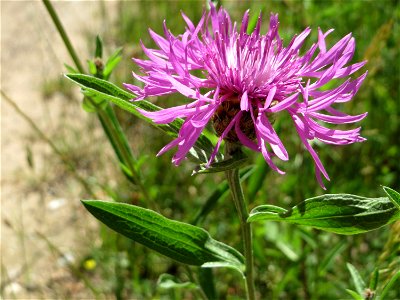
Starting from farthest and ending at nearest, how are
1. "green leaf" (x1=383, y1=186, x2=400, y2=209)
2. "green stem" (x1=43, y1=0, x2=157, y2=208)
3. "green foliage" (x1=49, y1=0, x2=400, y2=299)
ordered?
1. "green foliage" (x1=49, y1=0, x2=400, y2=299)
2. "green stem" (x1=43, y1=0, x2=157, y2=208)
3. "green leaf" (x1=383, y1=186, x2=400, y2=209)

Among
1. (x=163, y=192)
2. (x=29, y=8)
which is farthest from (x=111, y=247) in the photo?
(x=29, y=8)

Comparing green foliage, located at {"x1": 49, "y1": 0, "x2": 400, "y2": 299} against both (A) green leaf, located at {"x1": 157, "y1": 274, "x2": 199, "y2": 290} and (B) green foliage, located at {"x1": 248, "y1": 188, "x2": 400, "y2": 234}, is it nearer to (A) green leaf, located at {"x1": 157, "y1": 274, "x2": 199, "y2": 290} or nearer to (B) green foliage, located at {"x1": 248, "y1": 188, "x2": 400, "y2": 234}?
(A) green leaf, located at {"x1": 157, "y1": 274, "x2": 199, "y2": 290}

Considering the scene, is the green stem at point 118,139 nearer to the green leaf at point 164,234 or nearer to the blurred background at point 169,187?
the blurred background at point 169,187

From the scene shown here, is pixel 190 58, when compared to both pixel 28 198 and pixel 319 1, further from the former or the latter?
pixel 28 198

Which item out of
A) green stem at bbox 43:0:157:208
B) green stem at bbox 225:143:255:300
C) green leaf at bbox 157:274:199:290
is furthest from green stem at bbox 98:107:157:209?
green stem at bbox 225:143:255:300

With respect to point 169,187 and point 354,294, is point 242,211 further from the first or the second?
point 169,187
